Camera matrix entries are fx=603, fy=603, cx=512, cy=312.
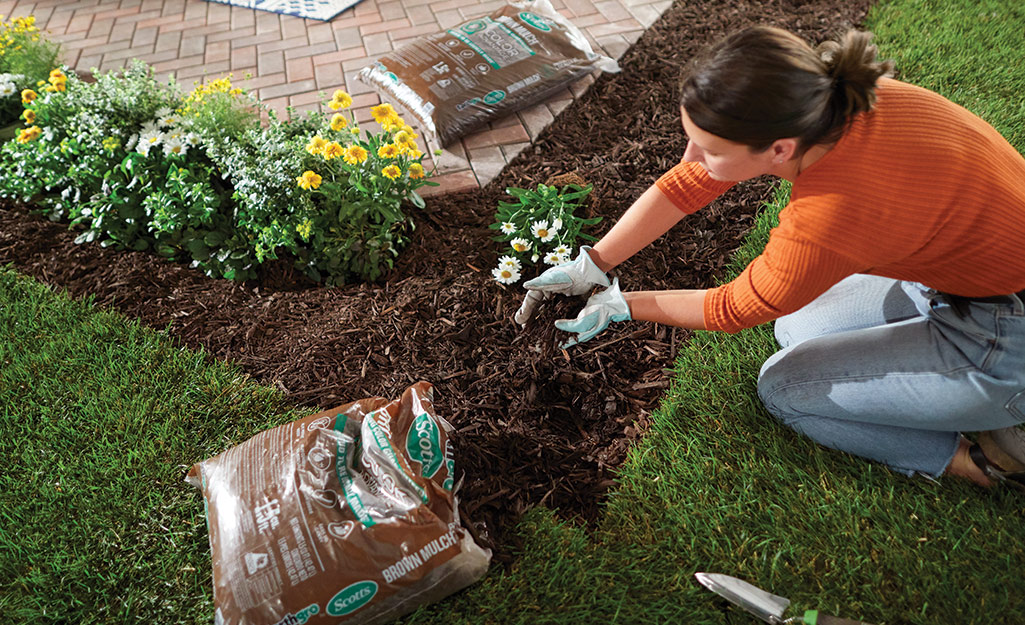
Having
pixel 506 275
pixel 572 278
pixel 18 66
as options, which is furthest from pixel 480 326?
pixel 18 66

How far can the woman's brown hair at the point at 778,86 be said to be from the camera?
119 cm

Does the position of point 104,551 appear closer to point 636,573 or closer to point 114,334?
point 114,334

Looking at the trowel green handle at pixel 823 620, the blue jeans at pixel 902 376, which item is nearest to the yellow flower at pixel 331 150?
the blue jeans at pixel 902 376

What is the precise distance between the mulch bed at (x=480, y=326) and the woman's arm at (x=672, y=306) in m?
0.39

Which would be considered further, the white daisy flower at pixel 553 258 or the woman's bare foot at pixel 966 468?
the white daisy flower at pixel 553 258

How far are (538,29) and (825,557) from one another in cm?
292

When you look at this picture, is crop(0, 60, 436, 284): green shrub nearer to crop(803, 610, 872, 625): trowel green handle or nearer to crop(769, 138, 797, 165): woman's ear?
crop(769, 138, 797, 165): woman's ear

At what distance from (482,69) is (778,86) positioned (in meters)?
2.26

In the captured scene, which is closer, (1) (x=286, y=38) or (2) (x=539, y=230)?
(2) (x=539, y=230)

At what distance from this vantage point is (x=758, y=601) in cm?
147

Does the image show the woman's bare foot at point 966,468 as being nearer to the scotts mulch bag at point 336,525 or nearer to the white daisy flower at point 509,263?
the scotts mulch bag at point 336,525

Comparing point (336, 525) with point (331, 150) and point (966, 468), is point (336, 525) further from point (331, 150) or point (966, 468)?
point (966, 468)

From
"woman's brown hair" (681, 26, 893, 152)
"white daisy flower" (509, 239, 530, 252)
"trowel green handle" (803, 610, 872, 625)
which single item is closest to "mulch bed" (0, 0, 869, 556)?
"white daisy flower" (509, 239, 530, 252)

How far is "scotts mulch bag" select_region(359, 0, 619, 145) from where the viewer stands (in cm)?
308
